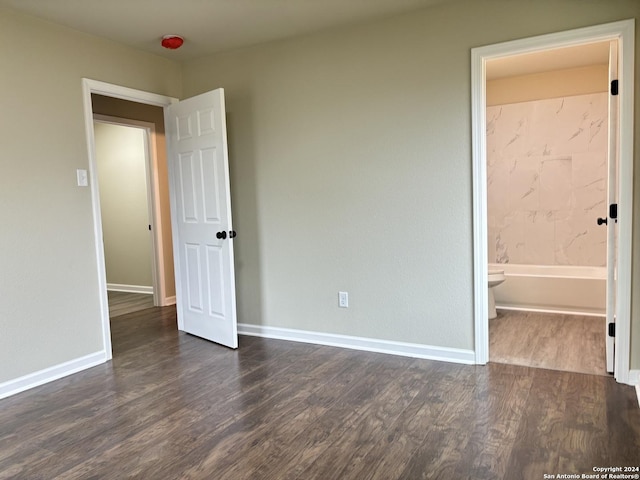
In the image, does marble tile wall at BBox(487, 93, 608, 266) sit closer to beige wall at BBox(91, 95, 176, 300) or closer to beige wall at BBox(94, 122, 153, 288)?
beige wall at BBox(91, 95, 176, 300)

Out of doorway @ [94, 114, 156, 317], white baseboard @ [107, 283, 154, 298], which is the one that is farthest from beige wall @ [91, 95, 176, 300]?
white baseboard @ [107, 283, 154, 298]

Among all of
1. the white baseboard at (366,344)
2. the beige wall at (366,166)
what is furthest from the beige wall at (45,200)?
the white baseboard at (366,344)

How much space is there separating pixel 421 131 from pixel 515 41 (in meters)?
0.77

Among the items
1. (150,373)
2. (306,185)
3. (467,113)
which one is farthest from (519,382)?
(150,373)

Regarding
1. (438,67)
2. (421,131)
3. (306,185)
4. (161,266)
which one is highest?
(438,67)

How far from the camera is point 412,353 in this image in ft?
11.0

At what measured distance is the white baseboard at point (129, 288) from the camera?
605 cm

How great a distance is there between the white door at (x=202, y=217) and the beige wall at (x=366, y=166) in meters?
0.33

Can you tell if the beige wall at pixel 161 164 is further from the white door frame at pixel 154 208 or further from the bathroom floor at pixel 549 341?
the bathroom floor at pixel 549 341

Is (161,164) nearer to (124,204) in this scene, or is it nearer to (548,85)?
(124,204)

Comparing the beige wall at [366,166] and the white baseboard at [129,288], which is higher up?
the beige wall at [366,166]

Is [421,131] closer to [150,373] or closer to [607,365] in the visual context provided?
[607,365]

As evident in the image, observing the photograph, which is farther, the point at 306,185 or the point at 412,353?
the point at 306,185

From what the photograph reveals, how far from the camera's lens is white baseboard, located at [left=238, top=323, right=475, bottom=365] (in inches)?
126
